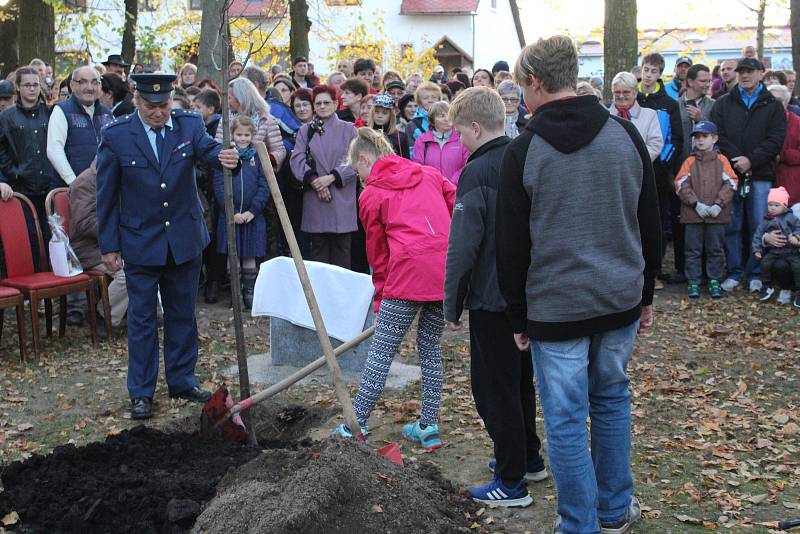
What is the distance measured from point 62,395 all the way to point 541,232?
4553 mm

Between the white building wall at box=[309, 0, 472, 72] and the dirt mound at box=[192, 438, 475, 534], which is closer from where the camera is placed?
the dirt mound at box=[192, 438, 475, 534]

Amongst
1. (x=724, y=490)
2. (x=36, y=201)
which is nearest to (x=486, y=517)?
(x=724, y=490)

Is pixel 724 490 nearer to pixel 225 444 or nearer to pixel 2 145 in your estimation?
pixel 225 444

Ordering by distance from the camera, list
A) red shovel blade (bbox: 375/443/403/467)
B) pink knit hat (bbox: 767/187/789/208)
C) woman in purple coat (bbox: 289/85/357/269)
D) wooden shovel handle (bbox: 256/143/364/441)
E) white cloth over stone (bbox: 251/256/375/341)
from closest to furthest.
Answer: red shovel blade (bbox: 375/443/403/467) → wooden shovel handle (bbox: 256/143/364/441) → white cloth over stone (bbox: 251/256/375/341) → woman in purple coat (bbox: 289/85/357/269) → pink knit hat (bbox: 767/187/789/208)

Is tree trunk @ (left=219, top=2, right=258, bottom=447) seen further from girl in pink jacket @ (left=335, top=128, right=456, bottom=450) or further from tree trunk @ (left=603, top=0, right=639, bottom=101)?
tree trunk @ (left=603, top=0, right=639, bottom=101)

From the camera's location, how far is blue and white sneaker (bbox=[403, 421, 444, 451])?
18.1 feet

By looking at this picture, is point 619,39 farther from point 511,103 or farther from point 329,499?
point 329,499

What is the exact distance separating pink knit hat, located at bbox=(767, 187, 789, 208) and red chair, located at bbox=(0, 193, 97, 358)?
714 cm

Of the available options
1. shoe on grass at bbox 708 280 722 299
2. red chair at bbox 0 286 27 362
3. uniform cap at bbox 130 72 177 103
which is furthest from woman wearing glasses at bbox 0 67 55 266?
shoe on grass at bbox 708 280 722 299

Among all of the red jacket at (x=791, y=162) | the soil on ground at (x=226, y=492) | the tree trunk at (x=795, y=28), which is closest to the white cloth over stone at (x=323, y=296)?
the soil on ground at (x=226, y=492)

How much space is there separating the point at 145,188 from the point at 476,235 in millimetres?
2818

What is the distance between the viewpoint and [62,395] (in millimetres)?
6797

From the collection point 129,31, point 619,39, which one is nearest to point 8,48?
point 129,31

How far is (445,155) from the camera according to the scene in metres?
8.96
